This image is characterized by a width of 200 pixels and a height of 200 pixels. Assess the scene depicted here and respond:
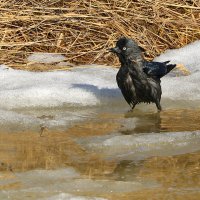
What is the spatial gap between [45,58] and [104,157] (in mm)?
3416

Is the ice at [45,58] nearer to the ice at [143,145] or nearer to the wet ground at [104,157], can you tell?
the wet ground at [104,157]

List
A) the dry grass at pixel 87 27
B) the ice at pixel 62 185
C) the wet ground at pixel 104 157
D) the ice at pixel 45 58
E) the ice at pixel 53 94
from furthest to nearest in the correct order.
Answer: the dry grass at pixel 87 27, the ice at pixel 45 58, the ice at pixel 53 94, the wet ground at pixel 104 157, the ice at pixel 62 185

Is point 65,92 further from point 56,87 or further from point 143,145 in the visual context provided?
point 143,145

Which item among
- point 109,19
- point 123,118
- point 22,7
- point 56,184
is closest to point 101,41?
point 109,19

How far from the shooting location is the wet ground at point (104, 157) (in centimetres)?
406

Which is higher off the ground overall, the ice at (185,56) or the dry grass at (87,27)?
the dry grass at (87,27)

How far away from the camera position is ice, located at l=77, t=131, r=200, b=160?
16.0ft

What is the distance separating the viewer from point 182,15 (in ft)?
29.1

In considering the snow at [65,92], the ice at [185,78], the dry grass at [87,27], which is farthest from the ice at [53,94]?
the dry grass at [87,27]

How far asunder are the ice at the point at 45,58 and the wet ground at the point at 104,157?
169 centimetres

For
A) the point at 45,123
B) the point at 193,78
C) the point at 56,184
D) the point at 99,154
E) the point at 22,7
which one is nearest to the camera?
the point at 56,184

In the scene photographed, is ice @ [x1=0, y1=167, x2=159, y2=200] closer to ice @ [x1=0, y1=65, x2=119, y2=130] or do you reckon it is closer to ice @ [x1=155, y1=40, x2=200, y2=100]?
ice @ [x1=0, y1=65, x2=119, y2=130]

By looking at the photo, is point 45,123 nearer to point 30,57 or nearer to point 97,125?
point 97,125

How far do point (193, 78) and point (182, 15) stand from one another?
5.46 feet
